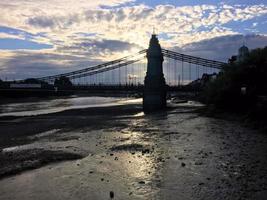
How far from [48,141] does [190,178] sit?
21.1 m

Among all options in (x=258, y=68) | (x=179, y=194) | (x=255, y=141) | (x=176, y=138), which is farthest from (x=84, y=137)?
(x=258, y=68)

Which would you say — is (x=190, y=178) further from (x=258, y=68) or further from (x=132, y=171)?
(x=258, y=68)

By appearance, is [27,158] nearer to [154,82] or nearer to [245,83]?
[245,83]

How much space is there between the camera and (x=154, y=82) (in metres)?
107

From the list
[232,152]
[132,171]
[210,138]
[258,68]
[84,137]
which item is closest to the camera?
[132,171]

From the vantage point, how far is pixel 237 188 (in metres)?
20.2

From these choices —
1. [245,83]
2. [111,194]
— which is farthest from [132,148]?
[245,83]

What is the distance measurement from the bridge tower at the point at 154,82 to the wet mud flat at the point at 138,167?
62.9 m

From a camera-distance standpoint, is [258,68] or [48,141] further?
[258,68]

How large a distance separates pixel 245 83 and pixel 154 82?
4389 cm

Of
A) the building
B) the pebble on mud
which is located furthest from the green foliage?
the pebble on mud

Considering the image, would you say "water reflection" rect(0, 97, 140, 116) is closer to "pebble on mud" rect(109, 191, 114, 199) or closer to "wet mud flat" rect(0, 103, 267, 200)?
"wet mud flat" rect(0, 103, 267, 200)

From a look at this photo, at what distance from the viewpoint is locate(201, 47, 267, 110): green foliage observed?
60.8m

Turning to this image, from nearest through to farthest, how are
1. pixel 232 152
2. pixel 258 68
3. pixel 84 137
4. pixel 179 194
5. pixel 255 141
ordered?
pixel 179 194 → pixel 232 152 → pixel 255 141 → pixel 84 137 → pixel 258 68
